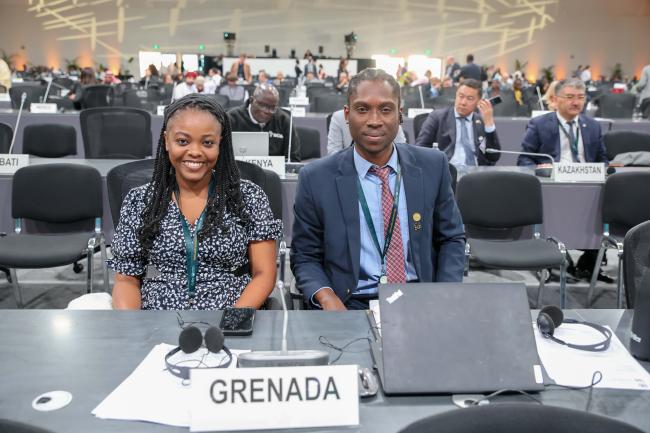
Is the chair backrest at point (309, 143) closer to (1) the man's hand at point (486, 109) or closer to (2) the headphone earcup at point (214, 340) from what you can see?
(1) the man's hand at point (486, 109)

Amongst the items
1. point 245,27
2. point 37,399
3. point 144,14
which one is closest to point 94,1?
point 144,14

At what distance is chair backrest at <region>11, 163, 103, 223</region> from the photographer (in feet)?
10.2

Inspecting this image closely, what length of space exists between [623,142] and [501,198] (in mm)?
2134

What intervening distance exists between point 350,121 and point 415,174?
0.85 feet

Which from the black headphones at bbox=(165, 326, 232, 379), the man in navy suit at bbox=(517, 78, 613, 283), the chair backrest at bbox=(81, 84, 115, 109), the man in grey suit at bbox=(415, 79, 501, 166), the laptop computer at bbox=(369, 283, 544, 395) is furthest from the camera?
the chair backrest at bbox=(81, 84, 115, 109)

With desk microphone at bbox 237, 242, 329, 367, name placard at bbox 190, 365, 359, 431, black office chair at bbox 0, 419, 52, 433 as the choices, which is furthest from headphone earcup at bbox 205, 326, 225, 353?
black office chair at bbox 0, 419, 52, 433

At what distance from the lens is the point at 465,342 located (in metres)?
1.09

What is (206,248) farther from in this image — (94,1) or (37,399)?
(94,1)

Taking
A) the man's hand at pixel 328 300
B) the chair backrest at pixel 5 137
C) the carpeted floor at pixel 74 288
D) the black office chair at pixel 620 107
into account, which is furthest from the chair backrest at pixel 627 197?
the black office chair at pixel 620 107

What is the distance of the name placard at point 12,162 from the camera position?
322cm

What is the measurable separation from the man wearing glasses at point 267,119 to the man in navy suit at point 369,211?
2.29 metres

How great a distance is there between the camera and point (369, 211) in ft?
6.13

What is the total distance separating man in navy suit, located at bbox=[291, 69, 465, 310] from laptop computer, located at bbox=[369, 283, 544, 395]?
2.33ft

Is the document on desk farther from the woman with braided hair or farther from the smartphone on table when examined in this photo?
the woman with braided hair
